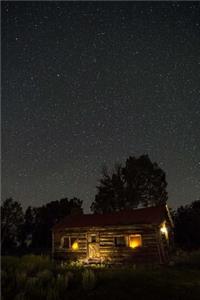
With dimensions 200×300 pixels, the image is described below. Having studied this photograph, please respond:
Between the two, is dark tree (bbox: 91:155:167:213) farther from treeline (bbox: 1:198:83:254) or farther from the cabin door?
the cabin door

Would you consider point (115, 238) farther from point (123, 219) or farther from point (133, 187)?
point (133, 187)

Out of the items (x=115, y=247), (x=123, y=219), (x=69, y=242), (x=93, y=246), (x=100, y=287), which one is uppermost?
(x=123, y=219)

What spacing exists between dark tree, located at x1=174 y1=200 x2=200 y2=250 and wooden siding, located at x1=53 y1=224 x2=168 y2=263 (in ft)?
25.6

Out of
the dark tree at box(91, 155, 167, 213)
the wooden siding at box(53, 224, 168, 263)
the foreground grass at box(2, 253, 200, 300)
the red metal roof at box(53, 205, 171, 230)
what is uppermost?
Result: the dark tree at box(91, 155, 167, 213)

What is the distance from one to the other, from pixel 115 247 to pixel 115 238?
2.70 feet

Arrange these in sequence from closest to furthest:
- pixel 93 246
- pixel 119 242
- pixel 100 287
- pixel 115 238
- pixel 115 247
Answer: pixel 100 287 < pixel 115 247 < pixel 115 238 < pixel 93 246 < pixel 119 242

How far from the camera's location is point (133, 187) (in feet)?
133

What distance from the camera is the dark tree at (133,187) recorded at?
3950 cm

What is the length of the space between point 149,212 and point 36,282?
14871mm

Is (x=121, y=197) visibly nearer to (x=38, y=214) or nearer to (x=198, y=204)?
(x=198, y=204)

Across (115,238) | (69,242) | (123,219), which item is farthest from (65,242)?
(123,219)

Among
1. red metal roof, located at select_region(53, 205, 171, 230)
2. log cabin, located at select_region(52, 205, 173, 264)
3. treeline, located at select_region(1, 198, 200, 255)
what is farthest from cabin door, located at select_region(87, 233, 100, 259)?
treeline, located at select_region(1, 198, 200, 255)

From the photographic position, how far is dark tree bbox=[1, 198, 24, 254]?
41594 mm

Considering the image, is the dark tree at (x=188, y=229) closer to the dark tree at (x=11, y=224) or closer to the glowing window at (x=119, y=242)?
the glowing window at (x=119, y=242)
